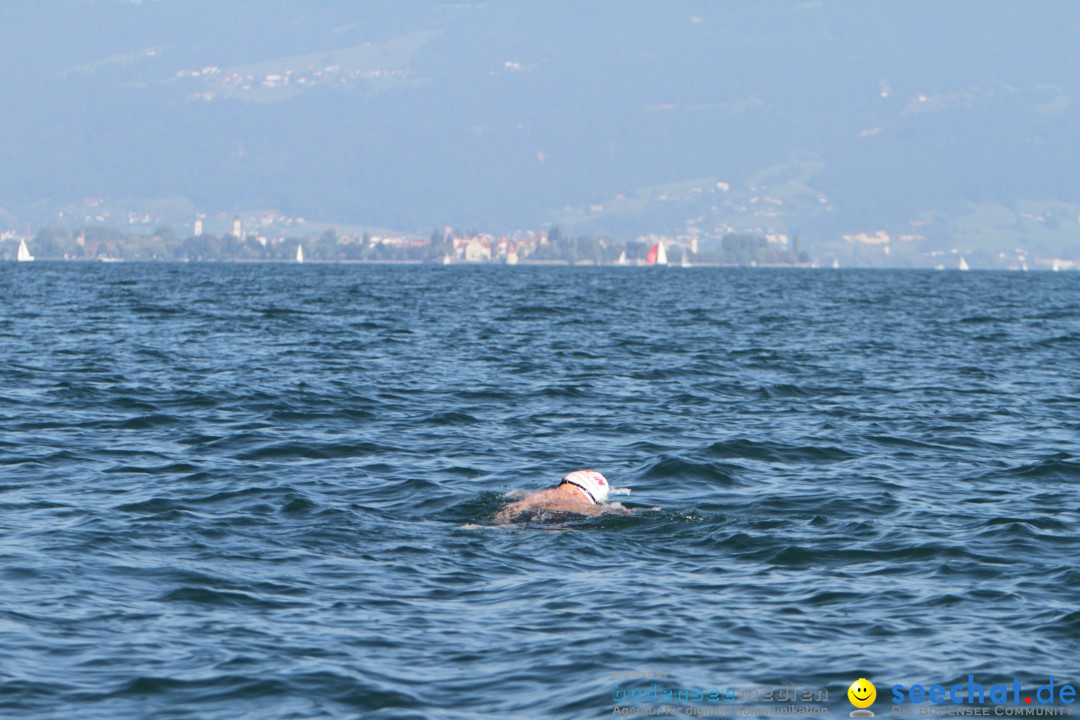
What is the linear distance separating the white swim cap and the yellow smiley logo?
6.97m

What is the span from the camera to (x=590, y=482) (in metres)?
18.2

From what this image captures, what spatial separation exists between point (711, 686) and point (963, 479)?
10788 mm

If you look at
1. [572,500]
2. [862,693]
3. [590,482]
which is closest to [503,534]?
[572,500]

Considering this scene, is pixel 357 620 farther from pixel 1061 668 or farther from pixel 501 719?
pixel 1061 668

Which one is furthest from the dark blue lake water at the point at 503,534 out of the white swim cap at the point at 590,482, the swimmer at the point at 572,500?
Result: the white swim cap at the point at 590,482

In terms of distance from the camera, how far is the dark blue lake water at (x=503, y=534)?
38.3 ft

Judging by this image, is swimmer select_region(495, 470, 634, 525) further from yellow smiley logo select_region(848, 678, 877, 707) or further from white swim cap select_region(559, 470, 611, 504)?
yellow smiley logo select_region(848, 678, 877, 707)

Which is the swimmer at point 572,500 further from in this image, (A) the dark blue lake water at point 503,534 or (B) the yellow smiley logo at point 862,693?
(B) the yellow smiley logo at point 862,693

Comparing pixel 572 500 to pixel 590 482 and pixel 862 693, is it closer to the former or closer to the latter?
pixel 590 482

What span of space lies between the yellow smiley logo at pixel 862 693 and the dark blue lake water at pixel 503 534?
161mm

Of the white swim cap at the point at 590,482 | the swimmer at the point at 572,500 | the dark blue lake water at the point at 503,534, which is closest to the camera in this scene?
the dark blue lake water at the point at 503,534

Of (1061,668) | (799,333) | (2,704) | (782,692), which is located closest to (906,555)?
(1061,668)

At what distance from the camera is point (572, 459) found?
74.3ft

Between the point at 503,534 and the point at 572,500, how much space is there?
154 centimetres
